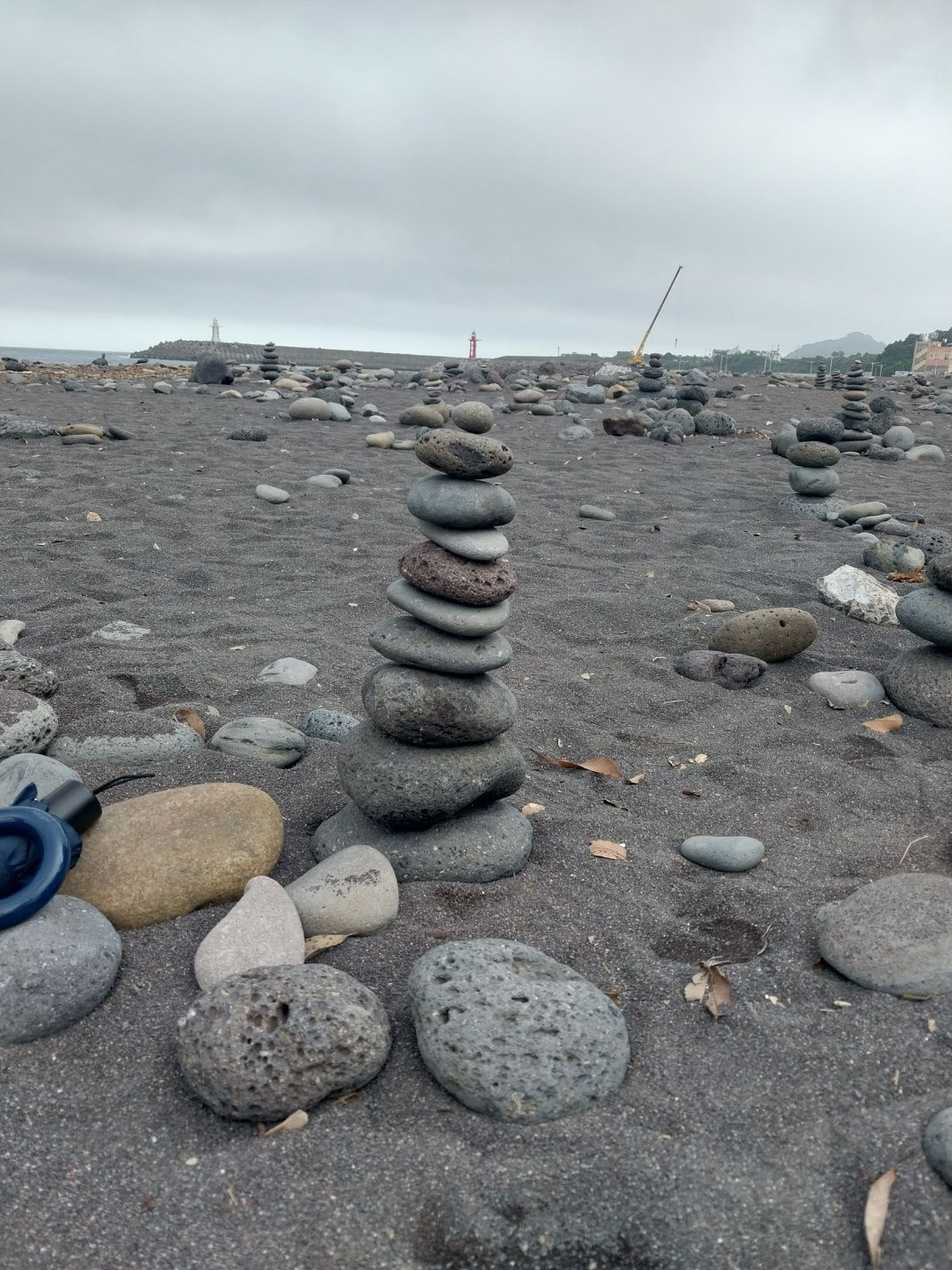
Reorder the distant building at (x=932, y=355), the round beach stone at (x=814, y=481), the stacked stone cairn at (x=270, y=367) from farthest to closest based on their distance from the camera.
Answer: the distant building at (x=932, y=355)
the stacked stone cairn at (x=270, y=367)
the round beach stone at (x=814, y=481)

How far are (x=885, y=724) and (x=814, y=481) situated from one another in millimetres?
5024

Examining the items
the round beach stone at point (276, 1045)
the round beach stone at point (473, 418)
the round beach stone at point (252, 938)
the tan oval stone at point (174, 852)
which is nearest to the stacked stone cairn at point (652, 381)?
the round beach stone at point (473, 418)

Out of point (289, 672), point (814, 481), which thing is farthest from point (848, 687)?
point (814, 481)

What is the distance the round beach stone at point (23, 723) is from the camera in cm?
350

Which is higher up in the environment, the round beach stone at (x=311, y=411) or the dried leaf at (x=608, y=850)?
the round beach stone at (x=311, y=411)

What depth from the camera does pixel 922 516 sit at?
8.56 meters

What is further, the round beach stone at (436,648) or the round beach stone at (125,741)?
the round beach stone at (125,741)

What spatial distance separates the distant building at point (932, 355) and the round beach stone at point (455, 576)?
47.7m

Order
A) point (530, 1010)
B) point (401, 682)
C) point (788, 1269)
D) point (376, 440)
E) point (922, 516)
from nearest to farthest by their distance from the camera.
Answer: point (788, 1269) < point (530, 1010) < point (401, 682) < point (922, 516) < point (376, 440)

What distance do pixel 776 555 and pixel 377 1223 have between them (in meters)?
6.12

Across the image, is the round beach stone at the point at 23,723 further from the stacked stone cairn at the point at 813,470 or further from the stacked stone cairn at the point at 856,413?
the stacked stone cairn at the point at 856,413

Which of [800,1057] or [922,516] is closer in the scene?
[800,1057]

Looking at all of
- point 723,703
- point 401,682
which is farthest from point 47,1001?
point 723,703

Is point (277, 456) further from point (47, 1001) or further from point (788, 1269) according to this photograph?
point (788, 1269)
